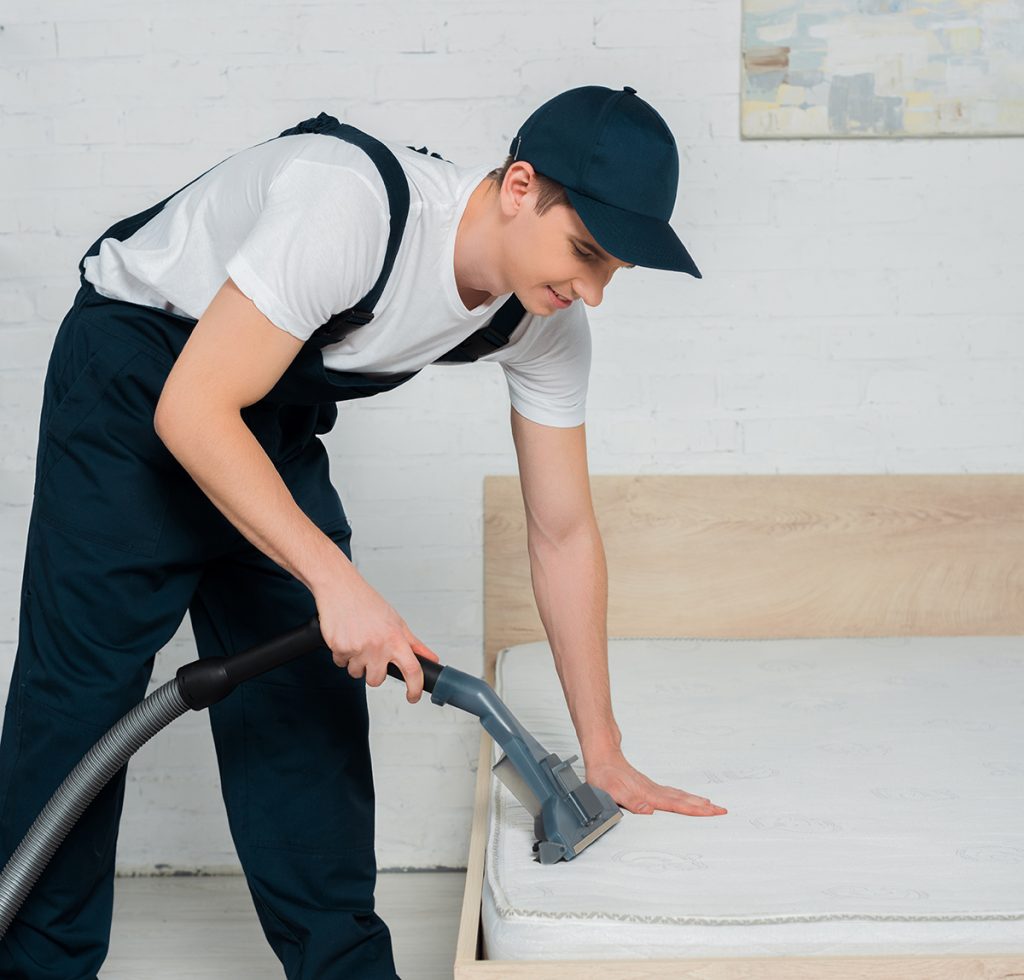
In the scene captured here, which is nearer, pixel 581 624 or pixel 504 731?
pixel 504 731

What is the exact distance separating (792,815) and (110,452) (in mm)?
907

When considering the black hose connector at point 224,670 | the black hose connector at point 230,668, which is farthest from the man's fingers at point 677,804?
the black hose connector at point 224,670

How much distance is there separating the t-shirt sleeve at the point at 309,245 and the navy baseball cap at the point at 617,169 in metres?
0.19

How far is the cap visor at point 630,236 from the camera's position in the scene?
3.87ft

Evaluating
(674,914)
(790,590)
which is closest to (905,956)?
(674,914)

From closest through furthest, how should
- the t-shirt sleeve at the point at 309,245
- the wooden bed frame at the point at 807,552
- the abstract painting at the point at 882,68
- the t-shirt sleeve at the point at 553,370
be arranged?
the t-shirt sleeve at the point at 309,245
the t-shirt sleeve at the point at 553,370
the abstract painting at the point at 882,68
the wooden bed frame at the point at 807,552

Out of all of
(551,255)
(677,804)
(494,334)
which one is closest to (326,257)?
(551,255)

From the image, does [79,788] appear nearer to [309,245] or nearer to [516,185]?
[309,245]

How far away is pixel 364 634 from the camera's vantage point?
118cm

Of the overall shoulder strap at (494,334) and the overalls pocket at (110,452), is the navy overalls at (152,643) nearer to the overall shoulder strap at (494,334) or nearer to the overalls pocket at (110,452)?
the overalls pocket at (110,452)

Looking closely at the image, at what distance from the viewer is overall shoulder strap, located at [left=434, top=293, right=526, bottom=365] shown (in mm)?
1451

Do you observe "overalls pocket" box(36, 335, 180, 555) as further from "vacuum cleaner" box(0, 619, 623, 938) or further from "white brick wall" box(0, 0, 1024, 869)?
"white brick wall" box(0, 0, 1024, 869)

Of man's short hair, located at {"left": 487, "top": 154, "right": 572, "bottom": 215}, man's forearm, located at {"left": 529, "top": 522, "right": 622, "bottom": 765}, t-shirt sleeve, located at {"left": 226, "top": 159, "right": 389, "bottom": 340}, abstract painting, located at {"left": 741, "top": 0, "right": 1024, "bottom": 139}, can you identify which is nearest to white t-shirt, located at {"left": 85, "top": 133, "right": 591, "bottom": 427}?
t-shirt sleeve, located at {"left": 226, "top": 159, "right": 389, "bottom": 340}

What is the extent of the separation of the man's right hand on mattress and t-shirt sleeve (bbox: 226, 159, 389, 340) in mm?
261
